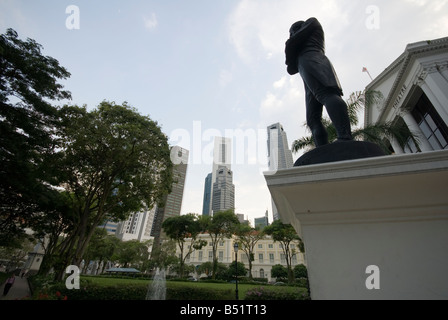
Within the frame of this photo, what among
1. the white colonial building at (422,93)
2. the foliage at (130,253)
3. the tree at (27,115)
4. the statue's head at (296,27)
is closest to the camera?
the statue's head at (296,27)

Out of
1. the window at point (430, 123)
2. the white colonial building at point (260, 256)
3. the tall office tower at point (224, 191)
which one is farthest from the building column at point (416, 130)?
the tall office tower at point (224, 191)

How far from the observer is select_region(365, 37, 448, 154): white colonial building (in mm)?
10852

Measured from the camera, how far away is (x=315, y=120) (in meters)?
2.23

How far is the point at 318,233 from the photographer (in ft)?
4.26

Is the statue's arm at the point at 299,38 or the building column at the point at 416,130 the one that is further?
the building column at the point at 416,130

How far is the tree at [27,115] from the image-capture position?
917 cm

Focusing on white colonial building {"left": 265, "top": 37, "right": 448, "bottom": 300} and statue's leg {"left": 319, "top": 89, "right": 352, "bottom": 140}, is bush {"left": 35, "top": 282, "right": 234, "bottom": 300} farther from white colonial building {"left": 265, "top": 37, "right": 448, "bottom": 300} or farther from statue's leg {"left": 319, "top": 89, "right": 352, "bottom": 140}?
statue's leg {"left": 319, "top": 89, "right": 352, "bottom": 140}

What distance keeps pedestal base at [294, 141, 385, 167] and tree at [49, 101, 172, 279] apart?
11684 millimetres

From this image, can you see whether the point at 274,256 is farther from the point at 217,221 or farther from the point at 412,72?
the point at 412,72

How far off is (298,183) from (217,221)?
27.8 metres

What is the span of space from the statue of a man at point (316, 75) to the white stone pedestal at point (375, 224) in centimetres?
63

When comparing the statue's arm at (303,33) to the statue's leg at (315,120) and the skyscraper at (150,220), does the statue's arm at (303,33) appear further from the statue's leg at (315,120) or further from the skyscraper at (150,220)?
the skyscraper at (150,220)

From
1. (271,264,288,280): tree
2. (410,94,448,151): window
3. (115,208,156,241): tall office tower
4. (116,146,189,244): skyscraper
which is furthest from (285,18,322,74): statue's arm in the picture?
(115,208,156,241): tall office tower

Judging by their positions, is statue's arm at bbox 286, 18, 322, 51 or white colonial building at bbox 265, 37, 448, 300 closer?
white colonial building at bbox 265, 37, 448, 300
